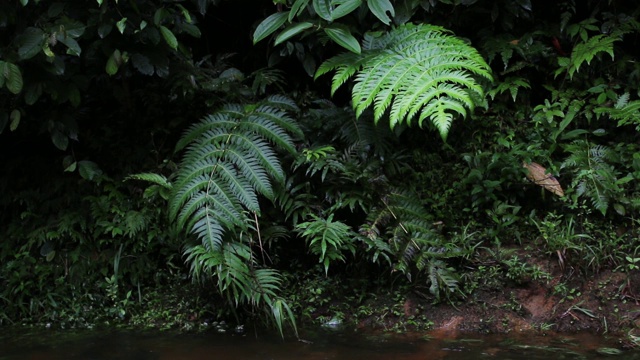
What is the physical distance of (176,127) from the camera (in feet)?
14.9

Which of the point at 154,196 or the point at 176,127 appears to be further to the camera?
the point at 176,127

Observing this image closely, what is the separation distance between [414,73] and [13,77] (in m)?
2.29

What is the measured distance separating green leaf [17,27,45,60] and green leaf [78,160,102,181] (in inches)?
37.7

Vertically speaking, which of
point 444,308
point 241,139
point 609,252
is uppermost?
point 241,139

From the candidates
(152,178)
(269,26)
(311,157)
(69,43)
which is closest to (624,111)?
(311,157)

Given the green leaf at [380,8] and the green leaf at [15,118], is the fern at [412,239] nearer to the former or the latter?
the green leaf at [380,8]

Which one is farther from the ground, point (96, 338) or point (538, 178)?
point (538, 178)

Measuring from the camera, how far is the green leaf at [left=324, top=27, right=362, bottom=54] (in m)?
3.62

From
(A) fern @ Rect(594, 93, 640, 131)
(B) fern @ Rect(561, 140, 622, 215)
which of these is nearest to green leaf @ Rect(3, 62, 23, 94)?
(B) fern @ Rect(561, 140, 622, 215)

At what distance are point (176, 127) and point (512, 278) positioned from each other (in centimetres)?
259

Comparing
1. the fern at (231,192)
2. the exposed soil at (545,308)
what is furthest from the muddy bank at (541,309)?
the fern at (231,192)

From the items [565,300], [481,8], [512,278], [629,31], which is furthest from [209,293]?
[629,31]

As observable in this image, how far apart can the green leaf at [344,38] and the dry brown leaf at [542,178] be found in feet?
4.38

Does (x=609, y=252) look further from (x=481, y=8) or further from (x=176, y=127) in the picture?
(x=176, y=127)
